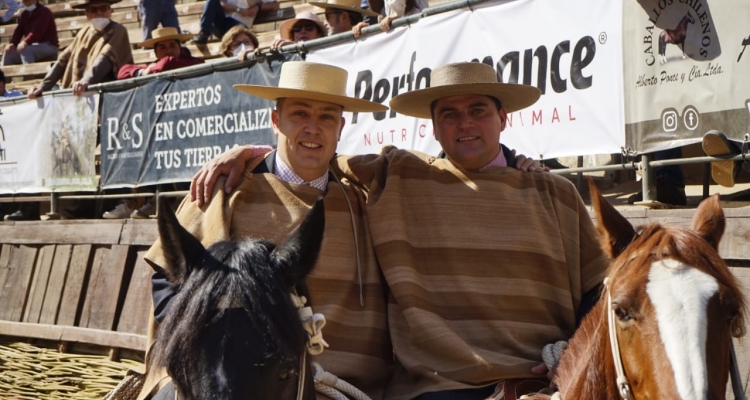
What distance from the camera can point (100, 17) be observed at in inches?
484

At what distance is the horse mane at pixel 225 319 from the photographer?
2.82 m

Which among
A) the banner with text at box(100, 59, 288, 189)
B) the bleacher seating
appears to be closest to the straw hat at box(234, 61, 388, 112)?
the banner with text at box(100, 59, 288, 189)

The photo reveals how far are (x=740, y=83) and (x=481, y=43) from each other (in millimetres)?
2076

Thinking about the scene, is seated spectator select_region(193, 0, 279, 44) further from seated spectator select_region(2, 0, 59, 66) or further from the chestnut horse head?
the chestnut horse head

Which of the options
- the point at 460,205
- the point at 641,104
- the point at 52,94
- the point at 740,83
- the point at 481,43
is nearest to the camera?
the point at 460,205

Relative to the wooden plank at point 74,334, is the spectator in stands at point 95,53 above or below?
above

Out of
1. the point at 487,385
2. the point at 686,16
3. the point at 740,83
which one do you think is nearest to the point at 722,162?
the point at 740,83

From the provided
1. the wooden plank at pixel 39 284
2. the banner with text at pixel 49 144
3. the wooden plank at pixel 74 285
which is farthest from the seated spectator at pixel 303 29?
the wooden plank at pixel 39 284

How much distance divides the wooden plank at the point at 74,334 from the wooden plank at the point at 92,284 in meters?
0.14

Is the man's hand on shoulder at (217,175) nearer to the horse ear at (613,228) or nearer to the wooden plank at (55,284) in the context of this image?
the horse ear at (613,228)

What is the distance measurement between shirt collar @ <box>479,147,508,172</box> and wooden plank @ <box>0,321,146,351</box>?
386 cm

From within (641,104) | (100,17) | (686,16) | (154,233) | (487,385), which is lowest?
(487,385)

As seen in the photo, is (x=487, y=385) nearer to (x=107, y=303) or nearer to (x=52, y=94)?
(x=107, y=303)

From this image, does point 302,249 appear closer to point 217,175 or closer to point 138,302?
point 217,175
